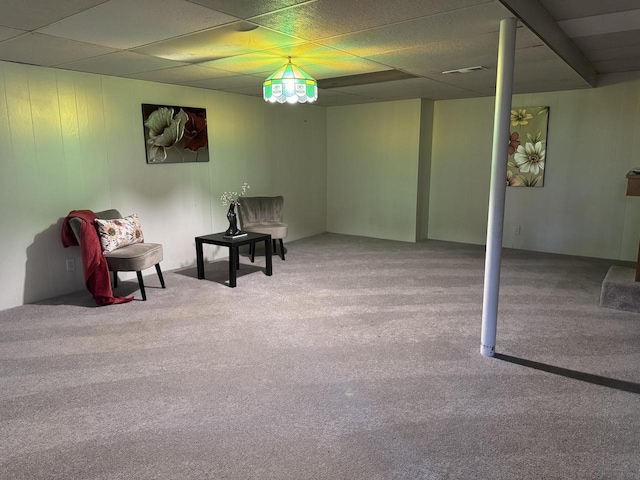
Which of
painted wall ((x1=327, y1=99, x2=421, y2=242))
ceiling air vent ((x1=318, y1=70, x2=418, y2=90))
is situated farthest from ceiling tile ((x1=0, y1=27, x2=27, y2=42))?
painted wall ((x1=327, y1=99, x2=421, y2=242))

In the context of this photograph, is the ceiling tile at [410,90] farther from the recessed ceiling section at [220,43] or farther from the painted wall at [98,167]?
the recessed ceiling section at [220,43]

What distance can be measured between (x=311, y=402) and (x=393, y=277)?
2.61 m

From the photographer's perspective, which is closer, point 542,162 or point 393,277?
point 393,277

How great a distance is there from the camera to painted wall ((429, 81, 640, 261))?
5289mm

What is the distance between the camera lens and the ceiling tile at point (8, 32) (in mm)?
2775

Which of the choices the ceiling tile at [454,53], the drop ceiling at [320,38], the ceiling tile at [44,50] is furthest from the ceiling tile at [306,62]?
the ceiling tile at [44,50]

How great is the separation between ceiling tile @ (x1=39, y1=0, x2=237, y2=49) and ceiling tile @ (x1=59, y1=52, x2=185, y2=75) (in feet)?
1.62

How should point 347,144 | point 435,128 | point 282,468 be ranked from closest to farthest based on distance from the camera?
point 282,468 → point 435,128 → point 347,144

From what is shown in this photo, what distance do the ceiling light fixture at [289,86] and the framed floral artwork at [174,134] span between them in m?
1.74

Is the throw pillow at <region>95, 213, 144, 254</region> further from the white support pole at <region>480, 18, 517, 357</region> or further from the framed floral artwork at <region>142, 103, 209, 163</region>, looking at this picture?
the white support pole at <region>480, 18, 517, 357</region>

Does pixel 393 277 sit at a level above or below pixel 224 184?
below

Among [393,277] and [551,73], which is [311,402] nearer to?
[393,277]

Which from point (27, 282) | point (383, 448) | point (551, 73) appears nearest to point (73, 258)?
point (27, 282)

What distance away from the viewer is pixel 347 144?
7.22 m
